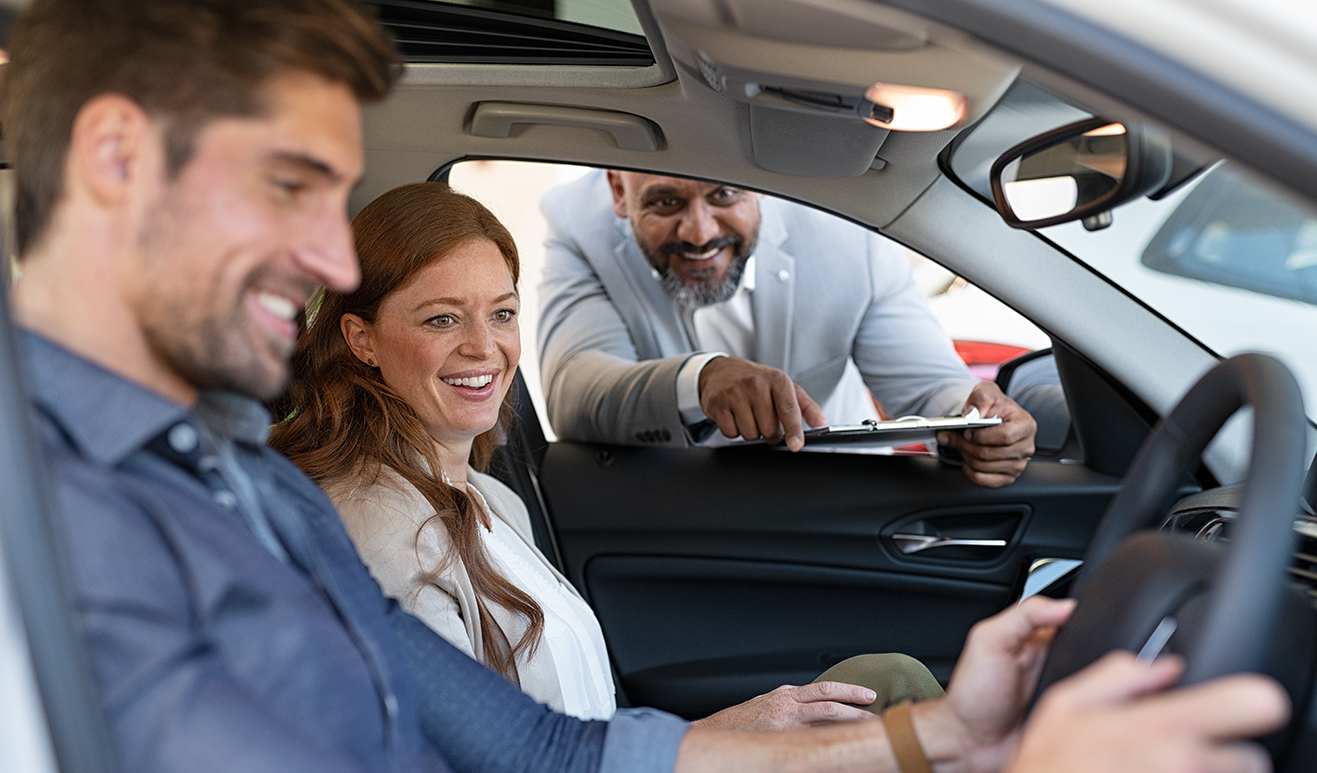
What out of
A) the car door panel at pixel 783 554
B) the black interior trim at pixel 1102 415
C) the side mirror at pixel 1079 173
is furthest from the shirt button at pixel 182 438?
the black interior trim at pixel 1102 415

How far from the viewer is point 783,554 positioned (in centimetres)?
234

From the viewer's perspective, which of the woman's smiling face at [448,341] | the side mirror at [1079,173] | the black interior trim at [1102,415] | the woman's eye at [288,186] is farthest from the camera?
the black interior trim at [1102,415]

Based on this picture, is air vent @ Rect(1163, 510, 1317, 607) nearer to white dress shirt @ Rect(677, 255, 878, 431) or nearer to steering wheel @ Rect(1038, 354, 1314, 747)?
steering wheel @ Rect(1038, 354, 1314, 747)

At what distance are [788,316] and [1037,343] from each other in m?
0.69

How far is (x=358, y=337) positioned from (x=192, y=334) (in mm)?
1032

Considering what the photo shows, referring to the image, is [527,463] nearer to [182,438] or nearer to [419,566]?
[419,566]

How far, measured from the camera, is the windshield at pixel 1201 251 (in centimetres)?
185

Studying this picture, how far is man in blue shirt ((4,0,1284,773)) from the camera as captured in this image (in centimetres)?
76

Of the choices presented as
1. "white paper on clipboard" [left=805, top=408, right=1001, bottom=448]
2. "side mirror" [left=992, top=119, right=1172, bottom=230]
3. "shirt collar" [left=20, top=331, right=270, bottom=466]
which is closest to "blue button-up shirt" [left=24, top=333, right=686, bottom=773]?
"shirt collar" [left=20, top=331, right=270, bottom=466]

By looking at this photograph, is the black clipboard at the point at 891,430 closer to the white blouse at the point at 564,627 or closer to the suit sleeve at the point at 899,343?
the suit sleeve at the point at 899,343

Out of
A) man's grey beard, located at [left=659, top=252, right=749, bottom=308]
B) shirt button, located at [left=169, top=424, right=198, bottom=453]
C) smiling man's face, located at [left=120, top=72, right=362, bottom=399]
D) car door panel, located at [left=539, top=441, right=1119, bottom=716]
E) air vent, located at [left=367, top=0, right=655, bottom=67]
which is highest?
air vent, located at [left=367, top=0, right=655, bottom=67]

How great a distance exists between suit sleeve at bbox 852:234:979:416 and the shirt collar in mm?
2121

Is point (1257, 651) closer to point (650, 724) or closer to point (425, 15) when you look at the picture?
point (650, 724)

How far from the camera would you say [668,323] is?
2.87 metres
